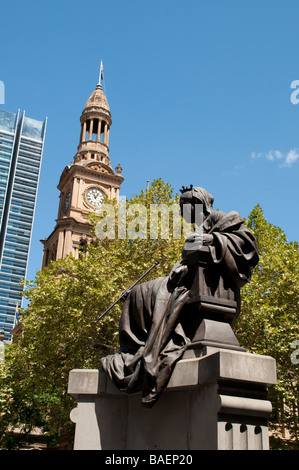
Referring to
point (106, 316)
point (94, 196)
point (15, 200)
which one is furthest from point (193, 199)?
point (15, 200)

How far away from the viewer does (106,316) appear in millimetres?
17672

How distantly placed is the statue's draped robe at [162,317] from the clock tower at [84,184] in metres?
42.6

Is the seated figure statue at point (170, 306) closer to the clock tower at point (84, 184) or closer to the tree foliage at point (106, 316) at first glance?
the tree foliage at point (106, 316)

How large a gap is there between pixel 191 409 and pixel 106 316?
13.1m

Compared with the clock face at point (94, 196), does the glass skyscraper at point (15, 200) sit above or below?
above

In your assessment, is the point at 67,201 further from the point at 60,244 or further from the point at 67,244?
the point at 67,244

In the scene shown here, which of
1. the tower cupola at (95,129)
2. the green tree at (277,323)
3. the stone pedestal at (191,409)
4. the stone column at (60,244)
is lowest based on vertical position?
the stone pedestal at (191,409)

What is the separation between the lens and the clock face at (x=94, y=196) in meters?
55.2

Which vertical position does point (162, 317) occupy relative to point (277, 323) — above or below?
below

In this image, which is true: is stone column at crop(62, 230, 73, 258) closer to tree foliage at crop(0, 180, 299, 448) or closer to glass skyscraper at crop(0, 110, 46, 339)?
tree foliage at crop(0, 180, 299, 448)

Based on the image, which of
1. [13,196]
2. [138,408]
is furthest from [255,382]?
[13,196]

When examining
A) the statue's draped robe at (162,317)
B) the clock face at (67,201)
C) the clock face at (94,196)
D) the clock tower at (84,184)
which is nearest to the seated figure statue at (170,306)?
the statue's draped robe at (162,317)

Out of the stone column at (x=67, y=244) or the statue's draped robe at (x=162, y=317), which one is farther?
the stone column at (x=67, y=244)

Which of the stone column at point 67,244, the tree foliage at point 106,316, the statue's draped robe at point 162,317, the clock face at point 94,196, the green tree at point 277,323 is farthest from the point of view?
the clock face at point 94,196
